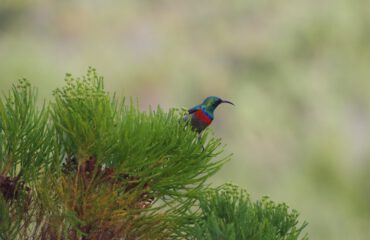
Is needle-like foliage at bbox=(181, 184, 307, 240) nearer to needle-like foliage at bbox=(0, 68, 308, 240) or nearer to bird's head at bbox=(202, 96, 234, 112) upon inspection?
needle-like foliage at bbox=(0, 68, 308, 240)

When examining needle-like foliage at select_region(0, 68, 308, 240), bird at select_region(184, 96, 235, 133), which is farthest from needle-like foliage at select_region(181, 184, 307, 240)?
bird at select_region(184, 96, 235, 133)

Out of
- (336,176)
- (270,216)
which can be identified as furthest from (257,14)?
(270,216)

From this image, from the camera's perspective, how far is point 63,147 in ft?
3.43

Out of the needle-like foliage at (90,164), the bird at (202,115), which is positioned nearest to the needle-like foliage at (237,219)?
the needle-like foliage at (90,164)

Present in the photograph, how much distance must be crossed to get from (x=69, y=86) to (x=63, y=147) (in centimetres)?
9

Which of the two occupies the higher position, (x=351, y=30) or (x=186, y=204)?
(x=351, y=30)

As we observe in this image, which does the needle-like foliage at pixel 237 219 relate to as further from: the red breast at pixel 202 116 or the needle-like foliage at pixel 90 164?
the red breast at pixel 202 116

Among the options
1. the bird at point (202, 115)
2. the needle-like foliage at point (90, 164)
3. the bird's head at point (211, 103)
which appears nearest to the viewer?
the needle-like foliage at point (90, 164)

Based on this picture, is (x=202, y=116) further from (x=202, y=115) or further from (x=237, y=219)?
(x=237, y=219)

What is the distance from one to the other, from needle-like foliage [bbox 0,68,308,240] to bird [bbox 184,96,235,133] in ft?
0.36

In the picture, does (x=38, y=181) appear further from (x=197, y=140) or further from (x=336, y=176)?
(x=336, y=176)

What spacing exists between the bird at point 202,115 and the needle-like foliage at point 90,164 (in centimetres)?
11

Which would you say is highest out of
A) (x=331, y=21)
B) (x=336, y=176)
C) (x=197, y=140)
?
(x=331, y=21)

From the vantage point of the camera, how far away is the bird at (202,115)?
119 centimetres
